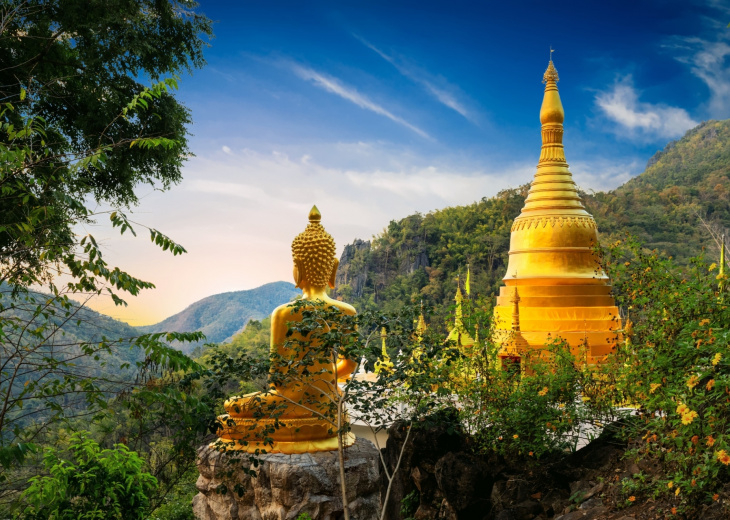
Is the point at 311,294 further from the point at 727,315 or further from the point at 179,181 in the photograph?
the point at 179,181

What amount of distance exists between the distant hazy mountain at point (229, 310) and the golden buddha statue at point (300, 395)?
6420cm

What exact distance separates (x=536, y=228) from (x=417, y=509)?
1102 cm

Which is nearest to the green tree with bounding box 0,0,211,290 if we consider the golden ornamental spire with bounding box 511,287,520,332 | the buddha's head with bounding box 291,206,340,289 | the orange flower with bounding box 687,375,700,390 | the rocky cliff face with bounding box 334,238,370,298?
the buddha's head with bounding box 291,206,340,289

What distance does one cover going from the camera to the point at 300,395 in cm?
607

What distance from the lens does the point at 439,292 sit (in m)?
50.2

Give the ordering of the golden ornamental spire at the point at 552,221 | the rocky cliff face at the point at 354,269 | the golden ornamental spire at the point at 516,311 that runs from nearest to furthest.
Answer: the golden ornamental spire at the point at 516,311 < the golden ornamental spire at the point at 552,221 < the rocky cliff face at the point at 354,269

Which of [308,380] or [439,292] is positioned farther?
[439,292]

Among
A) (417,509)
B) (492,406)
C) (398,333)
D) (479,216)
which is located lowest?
(417,509)

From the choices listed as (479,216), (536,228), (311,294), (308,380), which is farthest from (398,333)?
(479,216)

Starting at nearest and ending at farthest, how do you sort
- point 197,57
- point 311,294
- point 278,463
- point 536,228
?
point 278,463
point 311,294
point 197,57
point 536,228

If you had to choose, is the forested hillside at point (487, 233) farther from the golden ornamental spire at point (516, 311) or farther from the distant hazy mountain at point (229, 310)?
the golden ornamental spire at point (516, 311)

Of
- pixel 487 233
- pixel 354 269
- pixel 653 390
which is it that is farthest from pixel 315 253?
pixel 354 269

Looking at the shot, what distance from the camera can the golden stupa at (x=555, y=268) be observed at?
1450 centimetres

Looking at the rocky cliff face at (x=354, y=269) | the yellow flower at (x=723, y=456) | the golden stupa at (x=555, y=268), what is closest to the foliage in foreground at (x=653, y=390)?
the yellow flower at (x=723, y=456)
